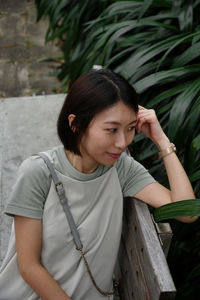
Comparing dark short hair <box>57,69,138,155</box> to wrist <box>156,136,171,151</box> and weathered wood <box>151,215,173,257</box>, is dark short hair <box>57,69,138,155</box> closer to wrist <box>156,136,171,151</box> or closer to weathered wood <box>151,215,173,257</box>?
wrist <box>156,136,171,151</box>

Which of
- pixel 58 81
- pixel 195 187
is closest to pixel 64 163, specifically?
pixel 195 187

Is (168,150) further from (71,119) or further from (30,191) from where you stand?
(30,191)

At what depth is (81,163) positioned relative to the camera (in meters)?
1.38

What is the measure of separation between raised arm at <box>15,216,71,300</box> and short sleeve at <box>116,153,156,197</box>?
0.36 meters

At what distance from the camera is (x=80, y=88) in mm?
1246

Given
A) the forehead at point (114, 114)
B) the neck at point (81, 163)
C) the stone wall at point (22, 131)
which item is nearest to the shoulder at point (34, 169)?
the neck at point (81, 163)

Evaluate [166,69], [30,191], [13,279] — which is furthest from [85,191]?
[166,69]

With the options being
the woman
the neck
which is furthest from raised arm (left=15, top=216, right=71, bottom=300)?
the neck

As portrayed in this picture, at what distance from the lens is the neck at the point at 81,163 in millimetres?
1371

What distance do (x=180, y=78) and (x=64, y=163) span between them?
3.42 ft

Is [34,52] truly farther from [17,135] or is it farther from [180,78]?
[180,78]

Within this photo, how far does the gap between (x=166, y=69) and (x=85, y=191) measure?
124cm

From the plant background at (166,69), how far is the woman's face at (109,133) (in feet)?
1.48

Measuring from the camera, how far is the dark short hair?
1215 millimetres
